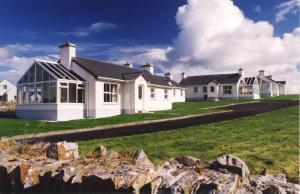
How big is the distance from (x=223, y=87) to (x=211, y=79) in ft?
11.8

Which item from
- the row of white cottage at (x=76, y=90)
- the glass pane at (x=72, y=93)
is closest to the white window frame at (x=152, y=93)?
the row of white cottage at (x=76, y=90)

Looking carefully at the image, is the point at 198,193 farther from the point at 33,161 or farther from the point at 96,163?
the point at 33,161

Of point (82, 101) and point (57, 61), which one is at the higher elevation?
point (57, 61)

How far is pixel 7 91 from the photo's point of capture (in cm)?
8681

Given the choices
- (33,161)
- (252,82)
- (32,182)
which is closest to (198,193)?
(32,182)

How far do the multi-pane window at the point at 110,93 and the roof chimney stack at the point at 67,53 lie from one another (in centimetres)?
410

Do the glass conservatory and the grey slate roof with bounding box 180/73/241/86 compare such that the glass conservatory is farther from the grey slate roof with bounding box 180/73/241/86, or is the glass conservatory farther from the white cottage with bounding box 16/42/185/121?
the grey slate roof with bounding box 180/73/241/86

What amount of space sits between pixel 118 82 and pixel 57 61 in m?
6.36

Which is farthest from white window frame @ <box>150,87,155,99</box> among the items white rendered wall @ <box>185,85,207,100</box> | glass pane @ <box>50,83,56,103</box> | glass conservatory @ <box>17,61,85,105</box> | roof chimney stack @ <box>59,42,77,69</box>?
white rendered wall @ <box>185,85,207,100</box>

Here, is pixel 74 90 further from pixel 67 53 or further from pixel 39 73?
pixel 67 53

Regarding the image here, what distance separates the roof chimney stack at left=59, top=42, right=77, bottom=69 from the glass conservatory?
608 millimetres

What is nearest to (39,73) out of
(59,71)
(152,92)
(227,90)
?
(59,71)

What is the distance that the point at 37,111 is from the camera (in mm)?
30375

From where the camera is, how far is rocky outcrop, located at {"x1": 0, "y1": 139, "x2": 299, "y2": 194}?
4964 millimetres
